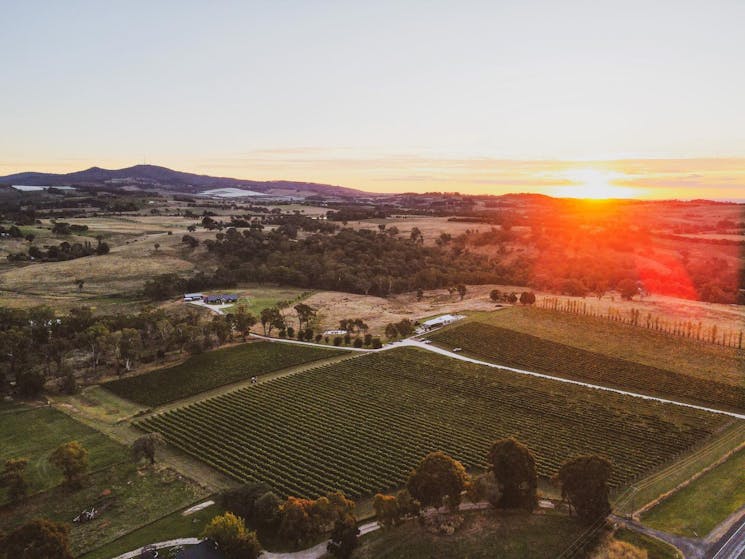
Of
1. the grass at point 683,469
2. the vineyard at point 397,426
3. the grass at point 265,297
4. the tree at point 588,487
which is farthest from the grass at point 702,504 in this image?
the grass at point 265,297

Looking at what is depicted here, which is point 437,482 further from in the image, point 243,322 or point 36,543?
point 243,322

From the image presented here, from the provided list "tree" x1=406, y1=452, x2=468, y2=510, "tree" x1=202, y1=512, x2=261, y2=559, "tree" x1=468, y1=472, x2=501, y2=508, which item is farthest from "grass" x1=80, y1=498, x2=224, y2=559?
"tree" x1=468, y1=472, x2=501, y2=508

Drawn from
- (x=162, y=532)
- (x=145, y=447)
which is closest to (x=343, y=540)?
(x=162, y=532)

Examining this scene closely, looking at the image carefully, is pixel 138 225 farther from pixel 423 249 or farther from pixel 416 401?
pixel 416 401

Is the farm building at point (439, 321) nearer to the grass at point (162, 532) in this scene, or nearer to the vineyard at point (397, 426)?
the vineyard at point (397, 426)

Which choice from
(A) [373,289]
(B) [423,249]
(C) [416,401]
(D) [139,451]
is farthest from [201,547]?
(B) [423,249]
